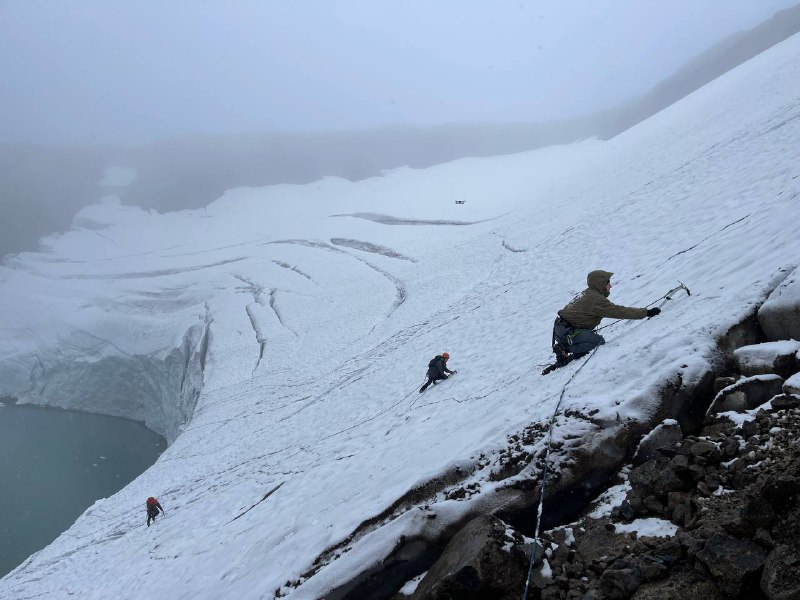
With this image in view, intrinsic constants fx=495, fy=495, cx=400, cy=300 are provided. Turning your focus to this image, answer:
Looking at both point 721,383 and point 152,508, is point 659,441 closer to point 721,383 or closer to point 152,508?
point 721,383

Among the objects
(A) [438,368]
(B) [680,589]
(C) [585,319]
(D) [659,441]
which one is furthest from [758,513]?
(A) [438,368]

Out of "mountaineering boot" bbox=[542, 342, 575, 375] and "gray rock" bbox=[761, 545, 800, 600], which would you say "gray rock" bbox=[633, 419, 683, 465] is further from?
"mountaineering boot" bbox=[542, 342, 575, 375]

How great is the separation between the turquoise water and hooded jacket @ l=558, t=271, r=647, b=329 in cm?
2821

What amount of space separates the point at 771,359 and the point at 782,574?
6.93 ft

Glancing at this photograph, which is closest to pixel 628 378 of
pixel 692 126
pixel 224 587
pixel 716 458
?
pixel 716 458

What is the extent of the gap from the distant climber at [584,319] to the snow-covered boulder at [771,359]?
2115 mm

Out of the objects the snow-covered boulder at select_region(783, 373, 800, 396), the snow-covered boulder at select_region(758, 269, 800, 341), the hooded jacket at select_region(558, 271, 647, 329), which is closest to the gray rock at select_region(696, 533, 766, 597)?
the snow-covered boulder at select_region(783, 373, 800, 396)

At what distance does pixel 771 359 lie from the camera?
4.18m

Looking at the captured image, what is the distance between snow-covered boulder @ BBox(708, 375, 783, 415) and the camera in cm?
399

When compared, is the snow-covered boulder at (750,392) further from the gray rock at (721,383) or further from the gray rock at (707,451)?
the gray rock at (707,451)

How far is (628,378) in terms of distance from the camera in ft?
16.6

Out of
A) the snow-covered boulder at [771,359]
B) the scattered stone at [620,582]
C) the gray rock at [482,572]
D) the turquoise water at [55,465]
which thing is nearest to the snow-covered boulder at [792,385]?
the snow-covered boulder at [771,359]

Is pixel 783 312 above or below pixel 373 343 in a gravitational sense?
above

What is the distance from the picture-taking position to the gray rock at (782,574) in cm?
258
